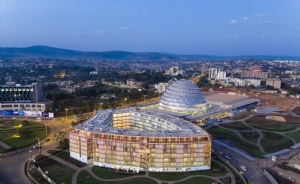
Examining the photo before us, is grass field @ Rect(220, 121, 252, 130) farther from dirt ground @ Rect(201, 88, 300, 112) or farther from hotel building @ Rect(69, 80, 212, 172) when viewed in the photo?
dirt ground @ Rect(201, 88, 300, 112)

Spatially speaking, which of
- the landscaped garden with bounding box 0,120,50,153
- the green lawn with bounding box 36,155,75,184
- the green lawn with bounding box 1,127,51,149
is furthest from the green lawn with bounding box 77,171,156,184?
the landscaped garden with bounding box 0,120,50,153

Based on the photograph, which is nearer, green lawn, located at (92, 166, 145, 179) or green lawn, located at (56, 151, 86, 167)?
green lawn, located at (92, 166, 145, 179)

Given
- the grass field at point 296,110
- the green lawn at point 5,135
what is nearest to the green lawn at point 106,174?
the green lawn at point 5,135

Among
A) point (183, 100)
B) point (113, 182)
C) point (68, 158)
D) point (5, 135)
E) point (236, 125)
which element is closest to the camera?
point (113, 182)

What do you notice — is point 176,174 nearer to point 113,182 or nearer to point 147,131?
point 147,131

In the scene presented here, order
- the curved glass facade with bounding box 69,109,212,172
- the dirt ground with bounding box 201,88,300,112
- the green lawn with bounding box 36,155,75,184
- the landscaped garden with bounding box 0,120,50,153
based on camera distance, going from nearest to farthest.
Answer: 1. the green lawn with bounding box 36,155,75,184
2. the curved glass facade with bounding box 69,109,212,172
3. the landscaped garden with bounding box 0,120,50,153
4. the dirt ground with bounding box 201,88,300,112

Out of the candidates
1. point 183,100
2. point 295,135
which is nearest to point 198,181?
point 295,135
